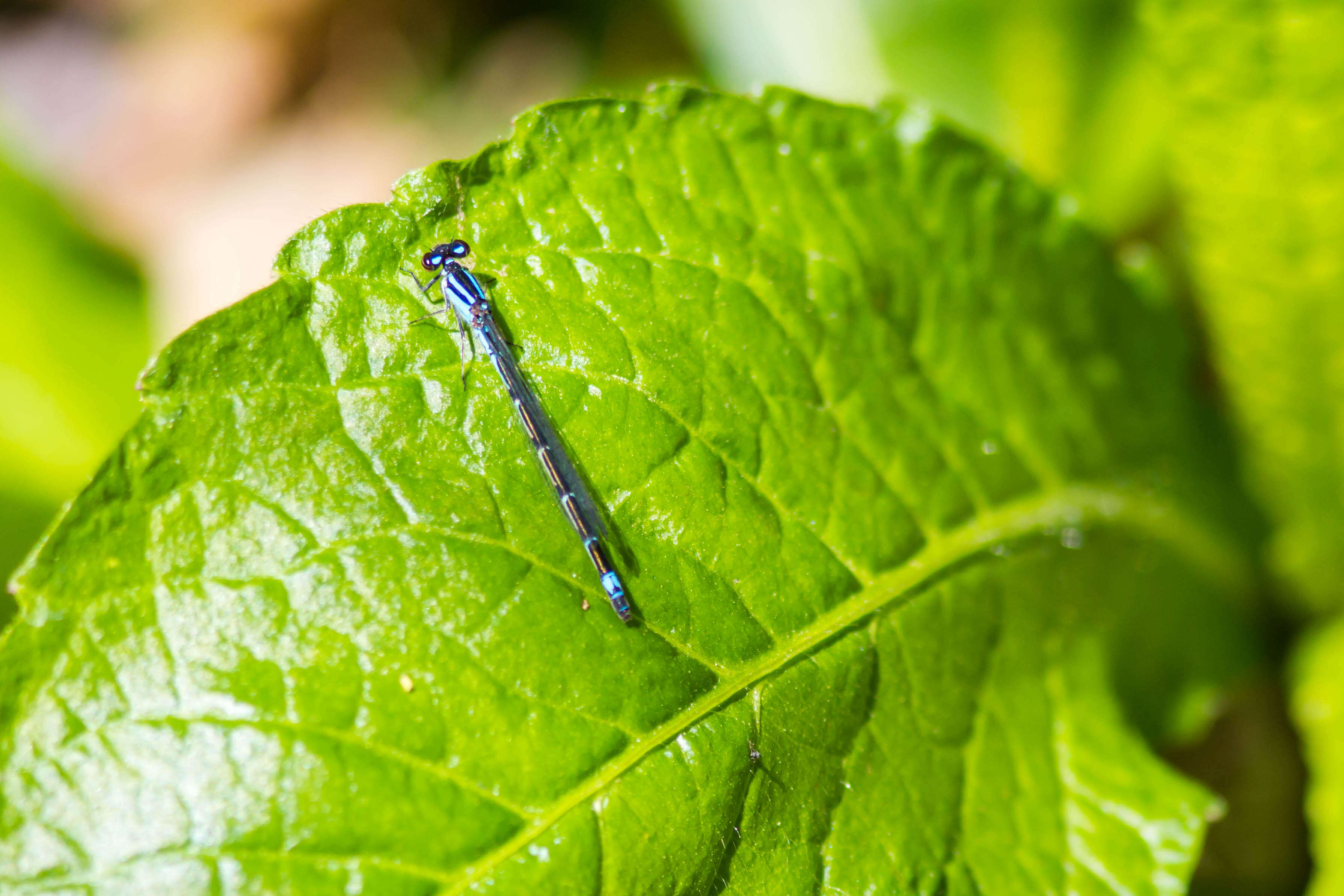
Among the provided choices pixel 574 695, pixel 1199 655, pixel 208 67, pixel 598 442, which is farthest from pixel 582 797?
pixel 208 67

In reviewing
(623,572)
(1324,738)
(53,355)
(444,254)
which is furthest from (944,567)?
(53,355)

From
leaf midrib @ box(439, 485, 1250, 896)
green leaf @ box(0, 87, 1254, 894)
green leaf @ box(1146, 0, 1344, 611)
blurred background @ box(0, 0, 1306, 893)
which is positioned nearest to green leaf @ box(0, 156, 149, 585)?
blurred background @ box(0, 0, 1306, 893)

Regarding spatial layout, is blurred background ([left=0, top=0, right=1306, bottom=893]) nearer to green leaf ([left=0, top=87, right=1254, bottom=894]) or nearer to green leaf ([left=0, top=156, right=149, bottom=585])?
green leaf ([left=0, top=156, right=149, bottom=585])

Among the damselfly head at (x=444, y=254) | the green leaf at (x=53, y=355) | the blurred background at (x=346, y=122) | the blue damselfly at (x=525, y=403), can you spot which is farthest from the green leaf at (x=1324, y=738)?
the green leaf at (x=53, y=355)

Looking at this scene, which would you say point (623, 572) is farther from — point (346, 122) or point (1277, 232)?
point (346, 122)

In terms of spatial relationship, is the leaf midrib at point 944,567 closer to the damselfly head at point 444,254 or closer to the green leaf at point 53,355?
the damselfly head at point 444,254

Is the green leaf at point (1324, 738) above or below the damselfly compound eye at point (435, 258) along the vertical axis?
below
